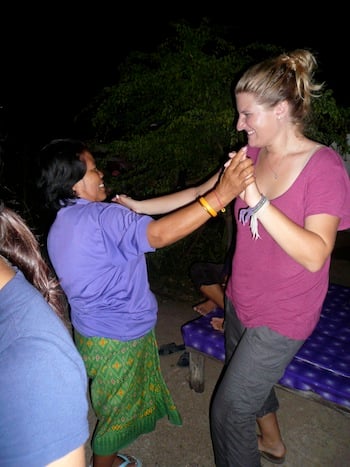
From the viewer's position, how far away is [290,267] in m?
1.74

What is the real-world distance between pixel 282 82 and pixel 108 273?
124cm

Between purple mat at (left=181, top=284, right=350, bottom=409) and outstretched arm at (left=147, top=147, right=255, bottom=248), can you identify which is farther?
purple mat at (left=181, top=284, right=350, bottom=409)

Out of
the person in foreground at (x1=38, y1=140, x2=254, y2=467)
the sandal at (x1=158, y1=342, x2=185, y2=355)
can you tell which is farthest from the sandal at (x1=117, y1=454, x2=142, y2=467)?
the sandal at (x1=158, y1=342, x2=185, y2=355)

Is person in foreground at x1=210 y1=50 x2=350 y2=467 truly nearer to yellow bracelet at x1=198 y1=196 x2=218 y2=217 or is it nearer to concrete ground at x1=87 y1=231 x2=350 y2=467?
yellow bracelet at x1=198 y1=196 x2=218 y2=217

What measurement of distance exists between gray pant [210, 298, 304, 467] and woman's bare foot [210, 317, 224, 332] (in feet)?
3.36

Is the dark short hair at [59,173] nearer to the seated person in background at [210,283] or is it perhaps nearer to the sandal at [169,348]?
the seated person in background at [210,283]

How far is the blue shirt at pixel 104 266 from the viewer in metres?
1.81

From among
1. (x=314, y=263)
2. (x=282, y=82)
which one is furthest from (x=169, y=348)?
(x=282, y=82)

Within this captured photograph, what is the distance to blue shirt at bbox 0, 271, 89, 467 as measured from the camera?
0.76 meters

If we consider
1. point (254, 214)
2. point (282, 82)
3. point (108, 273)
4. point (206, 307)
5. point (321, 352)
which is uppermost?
point (282, 82)

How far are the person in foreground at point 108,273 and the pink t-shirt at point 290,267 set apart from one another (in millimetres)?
292

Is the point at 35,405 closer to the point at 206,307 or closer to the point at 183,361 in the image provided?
the point at 206,307

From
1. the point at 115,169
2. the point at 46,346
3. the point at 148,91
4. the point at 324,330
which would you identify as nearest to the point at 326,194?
the point at 46,346

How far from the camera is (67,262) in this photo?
6.40ft
